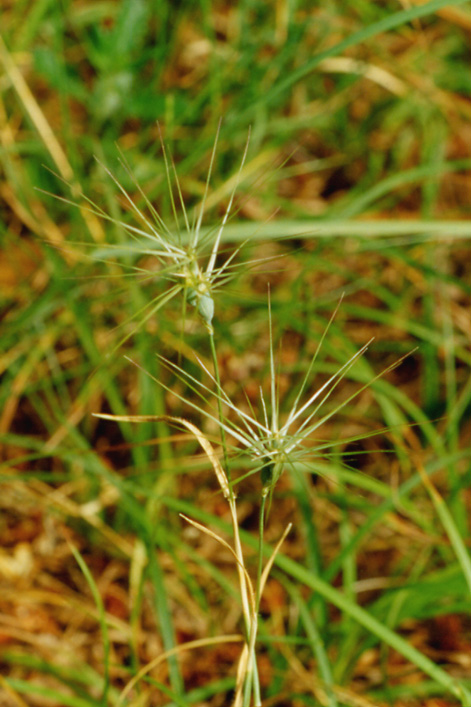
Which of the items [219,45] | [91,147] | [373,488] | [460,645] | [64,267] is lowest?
[460,645]

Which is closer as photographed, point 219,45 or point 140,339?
point 140,339

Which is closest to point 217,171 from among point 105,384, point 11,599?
point 105,384

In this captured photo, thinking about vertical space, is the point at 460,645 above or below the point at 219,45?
below

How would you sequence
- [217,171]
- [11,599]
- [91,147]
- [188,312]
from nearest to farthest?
[11,599] < [188,312] < [91,147] < [217,171]

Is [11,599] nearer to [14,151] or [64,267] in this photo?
[64,267]

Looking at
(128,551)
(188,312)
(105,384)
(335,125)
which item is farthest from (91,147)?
(128,551)

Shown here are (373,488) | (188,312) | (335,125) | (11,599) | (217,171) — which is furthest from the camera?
(335,125)
